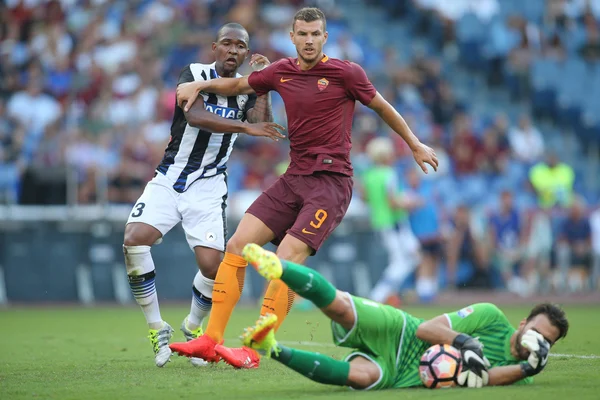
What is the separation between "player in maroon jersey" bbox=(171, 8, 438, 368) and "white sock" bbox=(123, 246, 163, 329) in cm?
80

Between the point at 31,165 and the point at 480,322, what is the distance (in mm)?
11272

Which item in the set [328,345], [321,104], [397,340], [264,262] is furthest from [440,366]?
[328,345]

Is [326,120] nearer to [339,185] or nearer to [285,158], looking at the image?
[339,185]

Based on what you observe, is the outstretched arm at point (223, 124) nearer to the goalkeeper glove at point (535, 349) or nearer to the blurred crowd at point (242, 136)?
the goalkeeper glove at point (535, 349)

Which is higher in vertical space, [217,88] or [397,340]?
[217,88]

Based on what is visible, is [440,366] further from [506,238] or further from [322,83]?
[506,238]

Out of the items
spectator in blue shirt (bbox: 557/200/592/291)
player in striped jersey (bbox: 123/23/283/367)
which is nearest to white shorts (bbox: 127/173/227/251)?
player in striped jersey (bbox: 123/23/283/367)

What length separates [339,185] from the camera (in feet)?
24.6

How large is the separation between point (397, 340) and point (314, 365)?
0.66m

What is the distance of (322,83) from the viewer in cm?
741

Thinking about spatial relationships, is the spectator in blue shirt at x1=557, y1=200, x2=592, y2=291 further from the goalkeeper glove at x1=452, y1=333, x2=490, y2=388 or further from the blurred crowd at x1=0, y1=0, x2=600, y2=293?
the goalkeeper glove at x1=452, y1=333, x2=490, y2=388

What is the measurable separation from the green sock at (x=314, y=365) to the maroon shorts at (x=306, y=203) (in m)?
1.41

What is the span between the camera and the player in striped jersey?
26.6 feet

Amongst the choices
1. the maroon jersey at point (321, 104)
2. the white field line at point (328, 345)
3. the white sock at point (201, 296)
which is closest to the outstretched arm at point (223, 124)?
the maroon jersey at point (321, 104)
